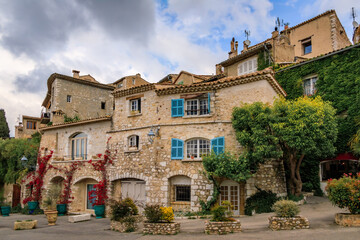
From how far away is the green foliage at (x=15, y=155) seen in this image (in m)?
27.6

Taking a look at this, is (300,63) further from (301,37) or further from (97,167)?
(97,167)

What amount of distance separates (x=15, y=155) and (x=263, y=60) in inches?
924

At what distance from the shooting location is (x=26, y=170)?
2722 centimetres

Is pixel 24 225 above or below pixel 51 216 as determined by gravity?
below

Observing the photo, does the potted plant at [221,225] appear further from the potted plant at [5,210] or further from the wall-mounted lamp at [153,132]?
the potted plant at [5,210]

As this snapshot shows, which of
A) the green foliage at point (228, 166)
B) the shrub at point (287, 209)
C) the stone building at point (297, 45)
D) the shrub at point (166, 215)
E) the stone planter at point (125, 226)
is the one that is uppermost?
the stone building at point (297, 45)

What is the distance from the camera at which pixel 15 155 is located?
2795 centimetres

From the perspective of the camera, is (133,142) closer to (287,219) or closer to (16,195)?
(287,219)

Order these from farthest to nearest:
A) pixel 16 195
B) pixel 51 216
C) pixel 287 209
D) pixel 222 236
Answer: pixel 16 195 → pixel 51 216 → pixel 287 209 → pixel 222 236

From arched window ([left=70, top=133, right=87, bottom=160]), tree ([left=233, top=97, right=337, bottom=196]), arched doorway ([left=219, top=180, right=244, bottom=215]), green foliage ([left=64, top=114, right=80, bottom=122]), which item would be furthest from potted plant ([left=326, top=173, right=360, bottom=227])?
green foliage ([left=64, top=114, right=80, bottom=122])

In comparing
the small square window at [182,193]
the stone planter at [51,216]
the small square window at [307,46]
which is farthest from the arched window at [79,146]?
the small square window at [307,46]

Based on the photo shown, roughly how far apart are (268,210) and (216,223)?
193 inches

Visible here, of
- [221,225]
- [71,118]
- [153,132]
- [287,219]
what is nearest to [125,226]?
[221,225]

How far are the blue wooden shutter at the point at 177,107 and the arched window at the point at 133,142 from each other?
321 cm
